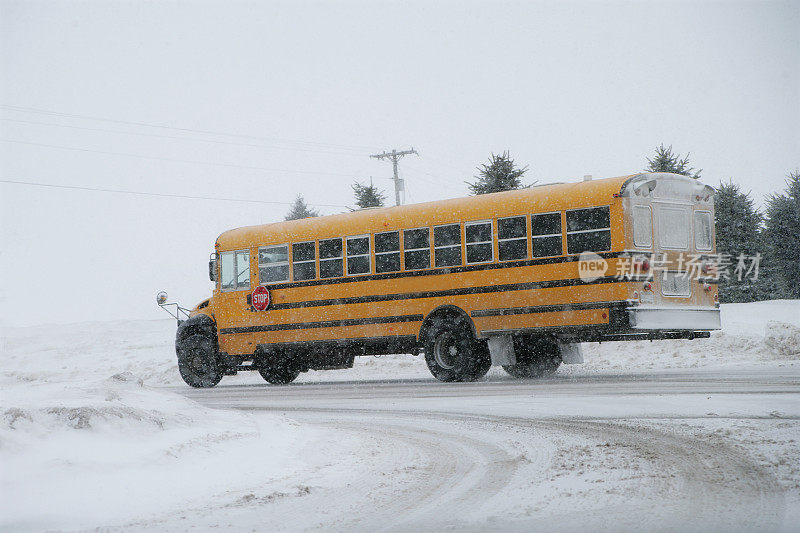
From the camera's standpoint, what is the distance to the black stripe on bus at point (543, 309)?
1398cm

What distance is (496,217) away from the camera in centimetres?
1500

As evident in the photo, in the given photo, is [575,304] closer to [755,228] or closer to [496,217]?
[496,217]

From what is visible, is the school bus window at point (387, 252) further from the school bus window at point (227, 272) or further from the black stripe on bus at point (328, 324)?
the school bus window at point (227, 272)

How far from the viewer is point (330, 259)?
17031 mm

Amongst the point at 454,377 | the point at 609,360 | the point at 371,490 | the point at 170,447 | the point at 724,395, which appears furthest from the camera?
the point at 609,360

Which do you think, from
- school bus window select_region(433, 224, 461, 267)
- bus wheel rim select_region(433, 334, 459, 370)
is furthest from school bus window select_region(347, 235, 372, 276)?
bus wheel rim select_region(433, 334, 459, 370)

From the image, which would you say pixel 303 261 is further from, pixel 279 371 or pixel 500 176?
pixel 500 176

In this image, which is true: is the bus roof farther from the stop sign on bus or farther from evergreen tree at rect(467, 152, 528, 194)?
evergreen tree at rect(467, 152, 528, 194)

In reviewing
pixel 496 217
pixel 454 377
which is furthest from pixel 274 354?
pixel 496 217

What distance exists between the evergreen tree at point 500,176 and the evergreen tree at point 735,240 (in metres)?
8.87

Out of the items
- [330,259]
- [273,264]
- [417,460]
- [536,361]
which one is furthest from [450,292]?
[417,460]

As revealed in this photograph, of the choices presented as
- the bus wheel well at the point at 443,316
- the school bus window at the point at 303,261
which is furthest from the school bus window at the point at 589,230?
the school bus window at the point at 303,261

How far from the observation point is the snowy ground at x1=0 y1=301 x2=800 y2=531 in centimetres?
518

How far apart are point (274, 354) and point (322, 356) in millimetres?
1037
